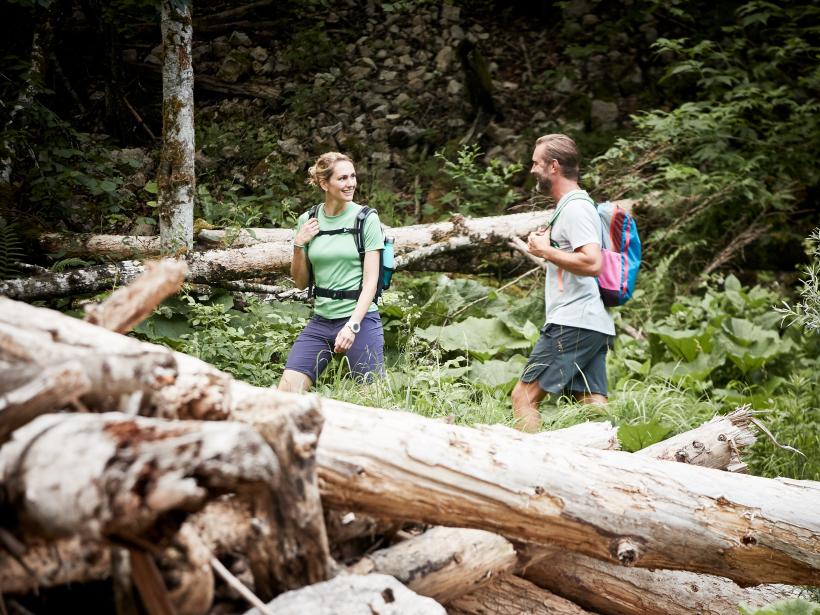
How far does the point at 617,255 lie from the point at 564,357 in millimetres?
781

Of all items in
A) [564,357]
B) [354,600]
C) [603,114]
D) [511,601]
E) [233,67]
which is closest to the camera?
[354,600]

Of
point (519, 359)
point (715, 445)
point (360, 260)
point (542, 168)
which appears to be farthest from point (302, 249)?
point (715, 445)

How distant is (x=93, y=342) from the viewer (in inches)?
78.7

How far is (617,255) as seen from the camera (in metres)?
4.82

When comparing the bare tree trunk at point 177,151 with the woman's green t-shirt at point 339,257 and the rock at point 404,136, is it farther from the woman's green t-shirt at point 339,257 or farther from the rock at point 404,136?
the rock at point 404,136

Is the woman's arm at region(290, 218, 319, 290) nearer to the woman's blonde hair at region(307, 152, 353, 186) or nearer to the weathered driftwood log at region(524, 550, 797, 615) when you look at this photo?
the woman's blonde hair at region(307, 152, 353, 186)

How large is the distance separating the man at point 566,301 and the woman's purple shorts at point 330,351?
3.32 ft

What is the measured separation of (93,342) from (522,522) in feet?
4.90

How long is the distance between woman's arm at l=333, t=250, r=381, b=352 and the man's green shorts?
3.82 feet

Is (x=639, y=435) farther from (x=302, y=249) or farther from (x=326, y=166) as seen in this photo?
(x=326, y=166)

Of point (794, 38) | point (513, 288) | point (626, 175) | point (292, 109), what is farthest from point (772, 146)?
point (292, 109)

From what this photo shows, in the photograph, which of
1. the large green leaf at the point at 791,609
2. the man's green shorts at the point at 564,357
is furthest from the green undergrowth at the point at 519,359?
the large green leaf at the point at 791,609

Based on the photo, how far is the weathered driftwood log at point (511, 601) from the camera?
2.90m

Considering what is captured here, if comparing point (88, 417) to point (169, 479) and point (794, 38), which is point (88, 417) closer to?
point (169, 479)
